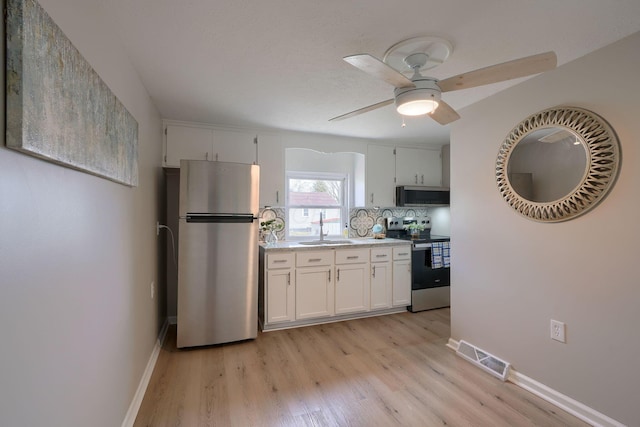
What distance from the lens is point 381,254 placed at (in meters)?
3.44

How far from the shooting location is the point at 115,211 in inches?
58.6

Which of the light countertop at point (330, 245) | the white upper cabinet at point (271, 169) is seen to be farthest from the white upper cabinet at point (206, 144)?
the light countertop at point (330, 245)

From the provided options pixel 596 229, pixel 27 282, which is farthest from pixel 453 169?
pixel 27 282

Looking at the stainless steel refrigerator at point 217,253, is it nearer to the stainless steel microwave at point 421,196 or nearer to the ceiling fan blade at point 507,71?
the ceiling fan blade at point 507,71

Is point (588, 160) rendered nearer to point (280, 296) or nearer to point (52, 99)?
point (52, 99)

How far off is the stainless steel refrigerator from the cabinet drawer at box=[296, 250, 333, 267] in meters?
0.50

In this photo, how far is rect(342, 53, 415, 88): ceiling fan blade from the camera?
1180 mm

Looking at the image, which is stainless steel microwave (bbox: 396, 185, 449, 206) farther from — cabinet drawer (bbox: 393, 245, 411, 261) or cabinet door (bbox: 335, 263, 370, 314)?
cabinet door (bbox: 335, 263, 370, 314)

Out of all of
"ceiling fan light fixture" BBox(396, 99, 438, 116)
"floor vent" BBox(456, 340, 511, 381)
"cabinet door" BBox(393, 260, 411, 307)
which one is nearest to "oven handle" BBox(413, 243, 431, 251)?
"cabinet door" BBox(393, 260, 411, 307)

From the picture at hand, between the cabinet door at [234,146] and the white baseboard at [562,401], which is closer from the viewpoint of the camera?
the white baseboard at [562,401]

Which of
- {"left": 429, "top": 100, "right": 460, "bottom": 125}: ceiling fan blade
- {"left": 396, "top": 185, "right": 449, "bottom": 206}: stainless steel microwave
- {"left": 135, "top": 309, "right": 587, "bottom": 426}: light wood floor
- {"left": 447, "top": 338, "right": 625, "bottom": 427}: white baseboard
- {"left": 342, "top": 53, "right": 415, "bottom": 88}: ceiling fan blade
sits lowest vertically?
{"left": 135, "top": 309, "right": 587, "bottom": 426}: light wood floor

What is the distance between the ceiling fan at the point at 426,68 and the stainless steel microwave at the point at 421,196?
2054 mm

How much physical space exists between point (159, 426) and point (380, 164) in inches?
134

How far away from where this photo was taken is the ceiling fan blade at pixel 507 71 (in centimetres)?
124
